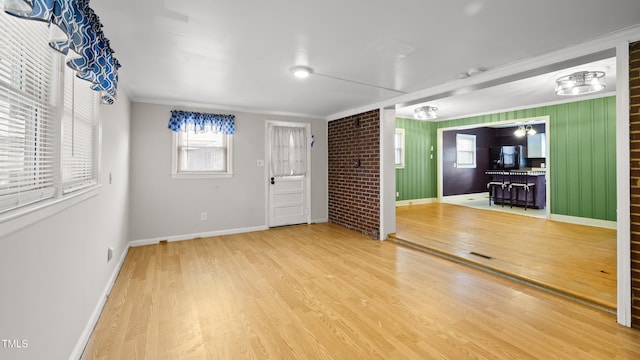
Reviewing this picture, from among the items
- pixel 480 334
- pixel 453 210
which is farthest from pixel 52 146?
pixel 453 210

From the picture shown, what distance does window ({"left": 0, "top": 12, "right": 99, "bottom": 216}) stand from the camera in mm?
1136

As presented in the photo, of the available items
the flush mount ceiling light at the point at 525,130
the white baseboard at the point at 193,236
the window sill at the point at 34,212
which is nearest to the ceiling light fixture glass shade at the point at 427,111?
the white baseboard at the point at 193,236

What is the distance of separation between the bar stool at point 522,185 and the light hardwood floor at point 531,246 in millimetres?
1301

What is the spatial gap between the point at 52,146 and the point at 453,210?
729 cm

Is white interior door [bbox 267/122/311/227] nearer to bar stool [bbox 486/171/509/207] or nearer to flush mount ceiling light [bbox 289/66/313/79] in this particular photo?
flush mount ceiling light [bbox 289/66/313/79]

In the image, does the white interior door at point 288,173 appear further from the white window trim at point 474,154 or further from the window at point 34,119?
the white window trim at point 474,154

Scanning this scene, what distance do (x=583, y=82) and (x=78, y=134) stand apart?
5.36m

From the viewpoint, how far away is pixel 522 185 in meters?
7.20

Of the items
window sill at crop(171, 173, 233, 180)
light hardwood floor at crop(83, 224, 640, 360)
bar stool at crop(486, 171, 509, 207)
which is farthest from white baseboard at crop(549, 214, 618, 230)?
window sill at crop(171, 173, 233, 180)

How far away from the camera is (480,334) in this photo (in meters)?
2.04

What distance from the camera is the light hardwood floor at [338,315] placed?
1888mm

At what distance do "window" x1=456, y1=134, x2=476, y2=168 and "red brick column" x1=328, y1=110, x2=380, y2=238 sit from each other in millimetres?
4704

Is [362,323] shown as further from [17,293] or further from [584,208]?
[584,208]

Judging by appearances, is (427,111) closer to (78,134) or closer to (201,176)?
(201,176)
